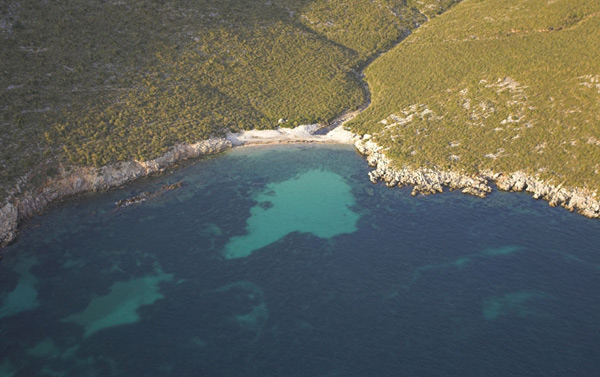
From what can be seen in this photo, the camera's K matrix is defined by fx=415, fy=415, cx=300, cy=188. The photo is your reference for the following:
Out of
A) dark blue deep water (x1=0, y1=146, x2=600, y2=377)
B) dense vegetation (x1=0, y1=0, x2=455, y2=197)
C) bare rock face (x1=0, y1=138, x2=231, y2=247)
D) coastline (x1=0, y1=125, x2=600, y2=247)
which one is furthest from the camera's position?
dense vegetation (x1=0, y1=0, x2=455, y2=197)

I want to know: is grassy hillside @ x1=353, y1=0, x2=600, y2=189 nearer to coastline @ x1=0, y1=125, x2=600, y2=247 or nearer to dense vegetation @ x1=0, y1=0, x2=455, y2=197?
coastline @ x1=0, y1=125, x2=600, y2=247

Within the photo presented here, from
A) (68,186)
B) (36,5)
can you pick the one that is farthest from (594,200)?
(36,5)

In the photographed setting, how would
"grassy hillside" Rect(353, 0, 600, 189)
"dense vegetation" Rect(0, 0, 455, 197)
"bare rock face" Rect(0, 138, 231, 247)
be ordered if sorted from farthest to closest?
"dense vegetation" Rect(0, 0, 455, 197) < "grassy hillside" Rect(353, 0, 600, 189) < "bare rock face" Rect(0, 138, 231, 247)

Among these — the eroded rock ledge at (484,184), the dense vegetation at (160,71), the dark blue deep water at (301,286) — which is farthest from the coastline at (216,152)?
the dense vegetation at (160,71)

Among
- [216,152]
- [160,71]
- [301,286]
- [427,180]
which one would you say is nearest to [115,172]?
[216,152]

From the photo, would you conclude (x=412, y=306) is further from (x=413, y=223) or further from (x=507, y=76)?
(x=507, y=76)

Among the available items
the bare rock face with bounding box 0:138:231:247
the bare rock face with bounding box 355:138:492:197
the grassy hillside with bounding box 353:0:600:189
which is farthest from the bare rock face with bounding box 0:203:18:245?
the grassy hillside with bounding box 353:0:600:189
